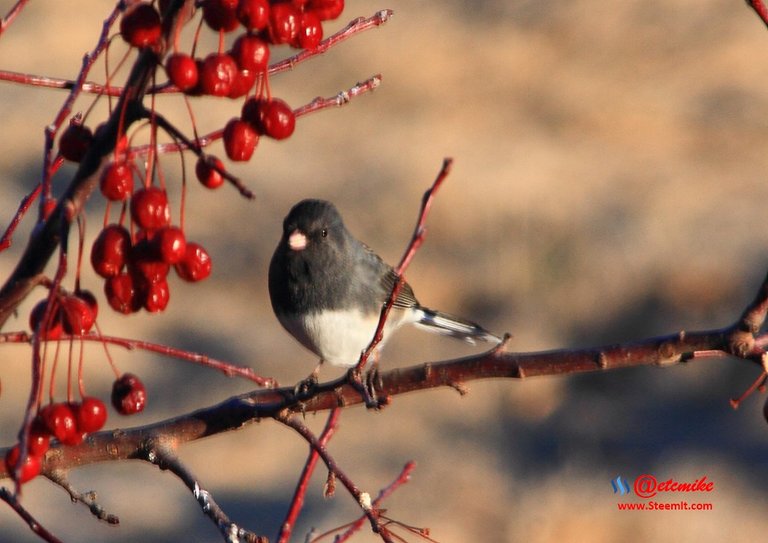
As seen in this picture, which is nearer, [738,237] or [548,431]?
[548,431]

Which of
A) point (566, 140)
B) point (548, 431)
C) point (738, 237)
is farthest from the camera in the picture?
point (566, 140)

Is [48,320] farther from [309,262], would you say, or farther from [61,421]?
[309,262]

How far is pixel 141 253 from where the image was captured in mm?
1180

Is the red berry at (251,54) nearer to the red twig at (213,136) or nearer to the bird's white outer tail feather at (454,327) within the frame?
the red twig at (213,136)

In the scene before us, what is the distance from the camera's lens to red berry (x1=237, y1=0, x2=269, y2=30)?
1.07 metres

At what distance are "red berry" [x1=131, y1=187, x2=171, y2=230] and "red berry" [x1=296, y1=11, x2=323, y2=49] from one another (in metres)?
0.24

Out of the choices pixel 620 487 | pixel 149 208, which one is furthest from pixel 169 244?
pixel 620 487

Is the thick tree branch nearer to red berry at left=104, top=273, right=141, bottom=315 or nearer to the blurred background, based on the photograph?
red berry at left=104, top=273, right=141, bottom=315

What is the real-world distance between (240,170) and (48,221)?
4.63 metres

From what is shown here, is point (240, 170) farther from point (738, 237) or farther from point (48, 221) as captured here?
point (48, 221)

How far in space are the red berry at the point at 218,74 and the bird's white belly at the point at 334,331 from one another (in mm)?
1925

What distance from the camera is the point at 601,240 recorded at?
5.38m

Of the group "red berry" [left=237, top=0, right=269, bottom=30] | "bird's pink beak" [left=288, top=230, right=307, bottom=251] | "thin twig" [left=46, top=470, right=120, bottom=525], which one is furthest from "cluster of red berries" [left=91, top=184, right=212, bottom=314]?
"bird's pink beak" [left=288, top=230, right=307, bottom=251]

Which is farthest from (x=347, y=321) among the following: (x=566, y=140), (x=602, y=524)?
(x=566, y=140)
